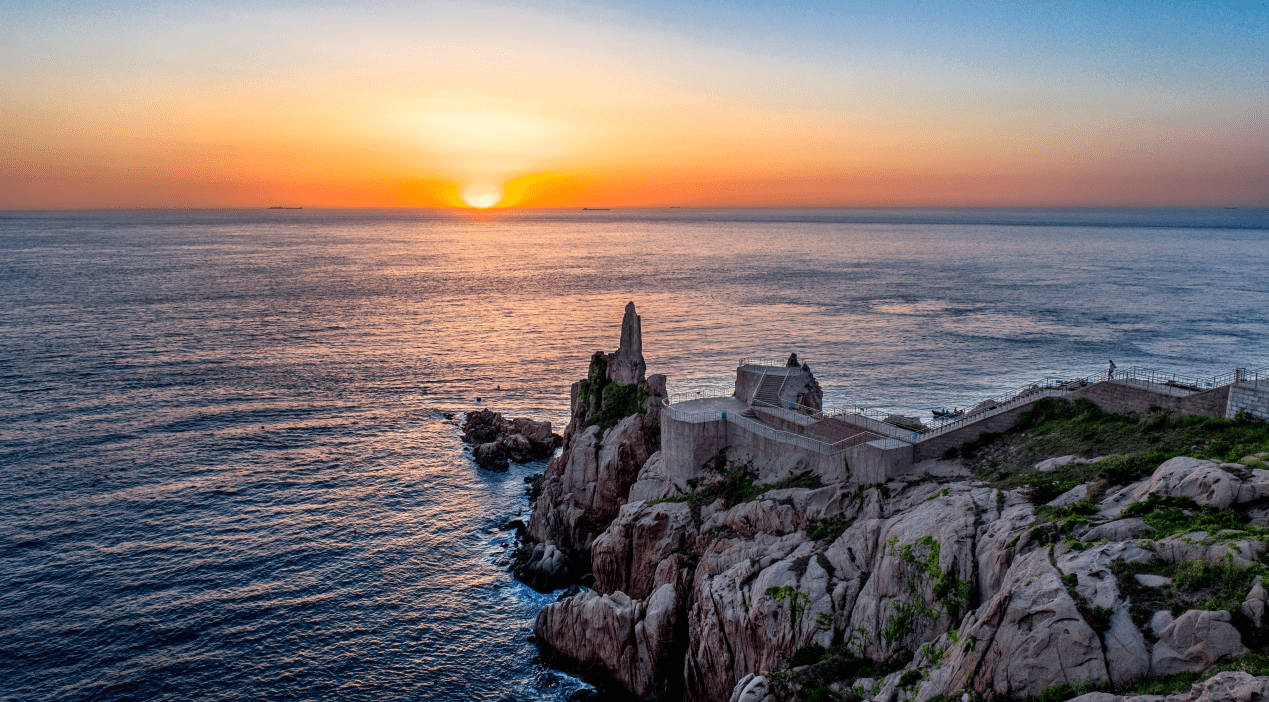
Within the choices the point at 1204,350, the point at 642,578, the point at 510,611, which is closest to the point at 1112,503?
the point at 642,578

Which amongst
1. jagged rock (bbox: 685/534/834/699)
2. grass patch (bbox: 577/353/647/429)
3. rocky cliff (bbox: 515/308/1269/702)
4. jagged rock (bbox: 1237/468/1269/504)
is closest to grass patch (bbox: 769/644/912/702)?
rocky cliff (bbox: 515/308/1269/702)

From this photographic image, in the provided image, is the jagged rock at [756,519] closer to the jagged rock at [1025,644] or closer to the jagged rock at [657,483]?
the jagged rock at [657,483]

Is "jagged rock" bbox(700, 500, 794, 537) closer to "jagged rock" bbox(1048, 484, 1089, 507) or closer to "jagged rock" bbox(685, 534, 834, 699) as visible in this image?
"jagged rock" bbox(685, 534, 834, 699)

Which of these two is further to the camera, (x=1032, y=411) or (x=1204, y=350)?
(x=1204, y=350)

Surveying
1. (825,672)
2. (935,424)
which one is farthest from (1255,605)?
(935,424)

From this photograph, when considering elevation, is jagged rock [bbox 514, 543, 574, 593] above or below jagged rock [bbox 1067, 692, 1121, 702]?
below

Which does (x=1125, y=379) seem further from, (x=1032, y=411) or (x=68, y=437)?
(x=68, y=437)
